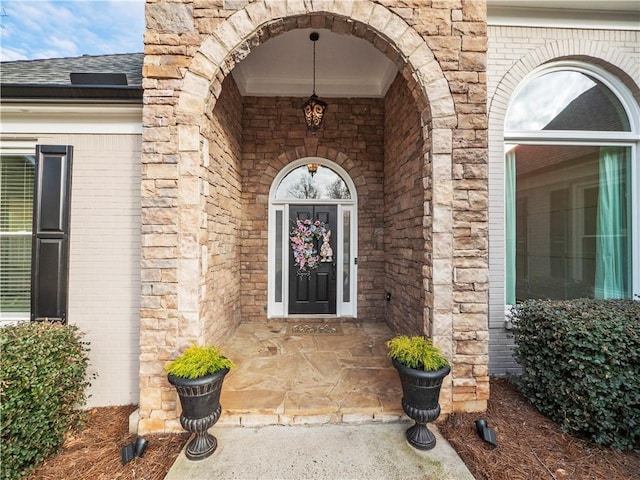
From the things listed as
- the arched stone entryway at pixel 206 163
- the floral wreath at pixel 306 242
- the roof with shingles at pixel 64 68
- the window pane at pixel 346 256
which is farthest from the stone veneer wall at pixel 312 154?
the arched stone entryway at pixel 206 163

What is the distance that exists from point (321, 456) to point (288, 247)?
10.1 ft

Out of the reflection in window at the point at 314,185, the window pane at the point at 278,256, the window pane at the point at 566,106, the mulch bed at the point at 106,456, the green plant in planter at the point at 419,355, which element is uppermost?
the window pane at the point at 566,106

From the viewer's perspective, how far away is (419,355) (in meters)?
2.07

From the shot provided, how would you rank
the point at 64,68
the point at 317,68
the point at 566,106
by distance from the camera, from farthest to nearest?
the point at 317,68, the point at 64,68, the point at 566,106

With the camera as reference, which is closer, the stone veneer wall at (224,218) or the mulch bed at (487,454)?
the mulch bed at (487,454)

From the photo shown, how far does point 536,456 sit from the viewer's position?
1.97 meters

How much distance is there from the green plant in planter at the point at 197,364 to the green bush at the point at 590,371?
2671mm

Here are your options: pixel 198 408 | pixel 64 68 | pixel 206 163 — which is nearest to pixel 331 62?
pixel 206 163

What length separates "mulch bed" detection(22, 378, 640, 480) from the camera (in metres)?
1.85

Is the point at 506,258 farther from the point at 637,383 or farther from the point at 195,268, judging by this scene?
the point at 195,268

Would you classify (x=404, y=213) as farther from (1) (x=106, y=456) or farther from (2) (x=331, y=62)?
(1) (x=106, y=456)

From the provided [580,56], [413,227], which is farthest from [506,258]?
[580,56]

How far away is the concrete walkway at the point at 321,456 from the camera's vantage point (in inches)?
69.5

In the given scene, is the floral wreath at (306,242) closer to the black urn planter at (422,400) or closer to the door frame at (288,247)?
the door frame at (288,247)
